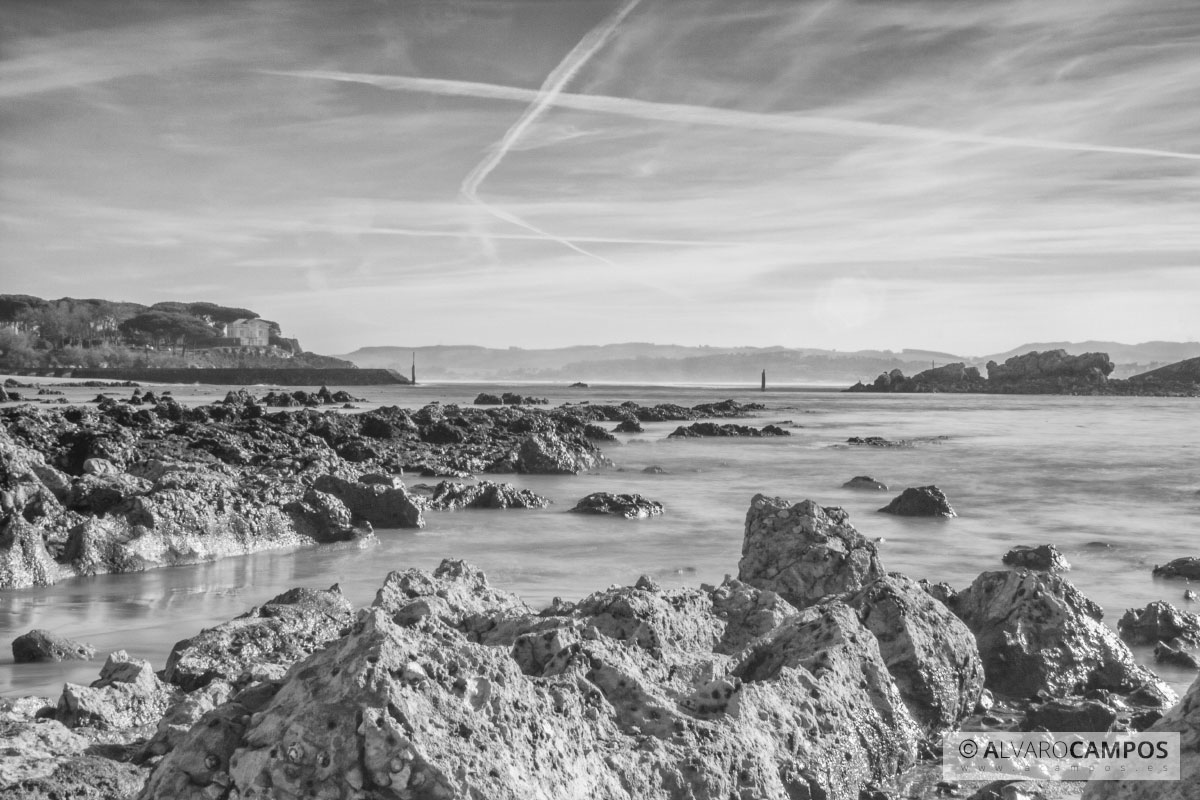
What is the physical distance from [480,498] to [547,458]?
475 centimetres

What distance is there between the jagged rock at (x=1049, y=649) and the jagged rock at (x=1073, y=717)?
1.30 ft

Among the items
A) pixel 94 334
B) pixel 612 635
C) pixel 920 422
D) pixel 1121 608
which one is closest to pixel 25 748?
pixel 612 635

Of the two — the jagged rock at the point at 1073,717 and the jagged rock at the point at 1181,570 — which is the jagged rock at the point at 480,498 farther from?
the jagged rock at the point at 1073,717

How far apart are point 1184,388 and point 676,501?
9900 cm

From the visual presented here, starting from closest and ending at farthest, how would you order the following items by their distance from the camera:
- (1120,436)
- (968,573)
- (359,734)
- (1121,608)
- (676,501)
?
(359,734)
(1121,608)
(968,573)
(676,501)
(1120,436)

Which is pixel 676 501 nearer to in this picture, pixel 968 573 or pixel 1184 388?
pixel 968 573

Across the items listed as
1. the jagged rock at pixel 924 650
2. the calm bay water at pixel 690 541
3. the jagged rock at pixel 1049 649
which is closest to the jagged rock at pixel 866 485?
the calm bay water at pixel 690 541

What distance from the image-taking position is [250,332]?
163625 mm

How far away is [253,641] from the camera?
16.7ft

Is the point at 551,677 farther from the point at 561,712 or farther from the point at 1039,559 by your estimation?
the point at 1039,559

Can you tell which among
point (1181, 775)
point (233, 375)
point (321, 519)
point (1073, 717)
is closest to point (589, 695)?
point (1181, 775)

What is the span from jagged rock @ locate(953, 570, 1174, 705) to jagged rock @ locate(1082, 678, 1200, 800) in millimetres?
2523

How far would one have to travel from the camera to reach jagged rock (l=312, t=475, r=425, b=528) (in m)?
10.8

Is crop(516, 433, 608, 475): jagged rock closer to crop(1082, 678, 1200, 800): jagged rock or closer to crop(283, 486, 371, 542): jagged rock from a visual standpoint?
crop(283, 486, 371, 542): jagged rock
